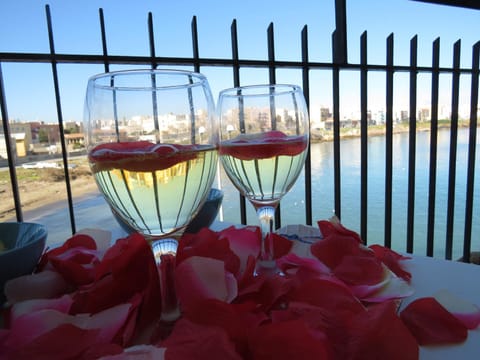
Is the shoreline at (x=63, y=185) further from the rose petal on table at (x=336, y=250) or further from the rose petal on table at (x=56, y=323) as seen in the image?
the rose petal on table at (x=336, y=250)

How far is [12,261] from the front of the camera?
1.27ft

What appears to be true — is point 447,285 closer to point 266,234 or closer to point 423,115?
point 266,234

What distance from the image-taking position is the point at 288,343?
245 mm

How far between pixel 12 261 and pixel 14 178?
112cm

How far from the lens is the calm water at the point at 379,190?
265 centimetres

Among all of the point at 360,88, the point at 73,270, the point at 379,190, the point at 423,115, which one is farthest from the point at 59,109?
the point at 379,190

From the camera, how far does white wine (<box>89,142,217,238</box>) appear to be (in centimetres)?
32

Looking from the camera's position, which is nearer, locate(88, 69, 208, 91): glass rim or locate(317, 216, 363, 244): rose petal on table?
locate(88, 69, 208, 91): glass rim

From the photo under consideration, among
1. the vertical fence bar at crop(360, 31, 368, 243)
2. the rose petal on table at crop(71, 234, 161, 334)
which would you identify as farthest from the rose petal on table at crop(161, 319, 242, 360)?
the vertical fence bar at crop(360, 31, 368, 243)

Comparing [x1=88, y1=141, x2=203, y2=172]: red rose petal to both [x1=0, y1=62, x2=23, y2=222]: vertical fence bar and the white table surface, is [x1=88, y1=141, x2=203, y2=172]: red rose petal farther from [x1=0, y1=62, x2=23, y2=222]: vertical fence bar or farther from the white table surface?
[x1=0, y1=62, x2=23, y2=222]: vertical fence bar

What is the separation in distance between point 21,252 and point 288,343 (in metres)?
0.33

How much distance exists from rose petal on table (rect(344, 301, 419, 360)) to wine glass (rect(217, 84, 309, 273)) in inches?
7.5

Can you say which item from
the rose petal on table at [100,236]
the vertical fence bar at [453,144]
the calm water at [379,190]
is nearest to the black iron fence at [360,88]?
the vertical fence bar at [453,144]

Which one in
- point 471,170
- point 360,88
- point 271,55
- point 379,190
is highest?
point 271,55
